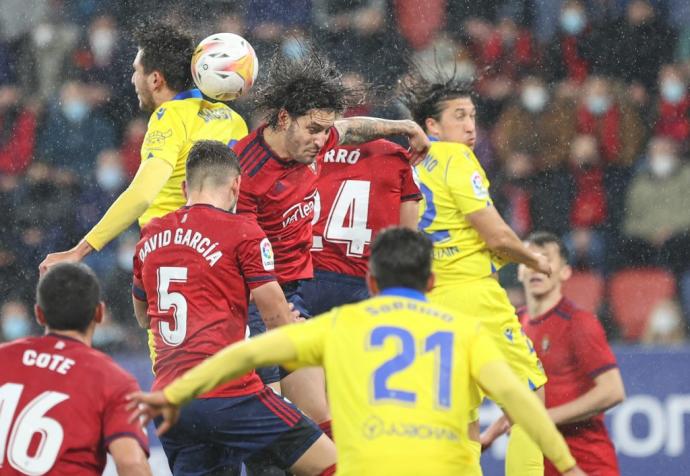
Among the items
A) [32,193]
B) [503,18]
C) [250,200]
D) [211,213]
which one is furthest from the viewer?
[503,18]

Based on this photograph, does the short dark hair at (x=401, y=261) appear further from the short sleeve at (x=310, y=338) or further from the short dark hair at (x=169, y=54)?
the short dark hair at (x=169, y=54)

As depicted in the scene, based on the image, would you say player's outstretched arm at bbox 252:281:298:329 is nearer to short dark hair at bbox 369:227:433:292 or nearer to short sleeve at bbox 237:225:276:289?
short sleeve at bbox 237:225:276:289

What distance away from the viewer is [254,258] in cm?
548

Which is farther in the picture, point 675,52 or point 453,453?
Result: point 675,52

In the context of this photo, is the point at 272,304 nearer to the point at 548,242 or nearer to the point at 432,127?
the point at 432,127

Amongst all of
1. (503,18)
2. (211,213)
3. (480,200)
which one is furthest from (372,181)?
(503,18)

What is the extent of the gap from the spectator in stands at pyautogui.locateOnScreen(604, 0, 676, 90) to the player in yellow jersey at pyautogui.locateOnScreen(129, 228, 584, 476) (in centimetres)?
813

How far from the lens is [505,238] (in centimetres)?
703

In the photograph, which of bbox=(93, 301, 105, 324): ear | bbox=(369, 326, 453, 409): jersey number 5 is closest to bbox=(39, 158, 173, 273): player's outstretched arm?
bbox=(93, 301, 105, 324): ear

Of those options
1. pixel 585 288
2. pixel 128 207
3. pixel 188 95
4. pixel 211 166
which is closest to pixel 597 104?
pixel 585 288

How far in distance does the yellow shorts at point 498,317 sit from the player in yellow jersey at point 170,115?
4.71ft

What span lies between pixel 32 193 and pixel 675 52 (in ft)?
19.0

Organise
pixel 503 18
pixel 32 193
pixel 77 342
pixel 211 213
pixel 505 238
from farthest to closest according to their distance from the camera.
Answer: pixel 503 18, pixel 32 193, pixel 505 238, pixel 211 213, pixel 77 342

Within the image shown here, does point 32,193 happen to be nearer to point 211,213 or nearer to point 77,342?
point 211,213
